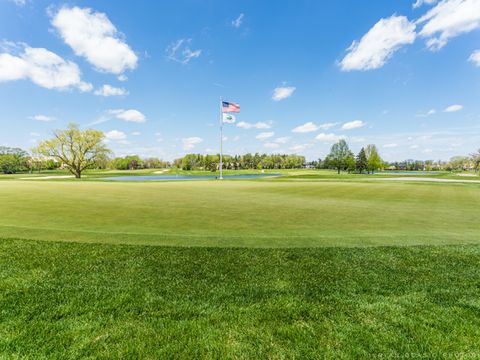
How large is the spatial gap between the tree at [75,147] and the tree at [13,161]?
2224 inches

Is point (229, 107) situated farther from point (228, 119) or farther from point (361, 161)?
point (361, 161)

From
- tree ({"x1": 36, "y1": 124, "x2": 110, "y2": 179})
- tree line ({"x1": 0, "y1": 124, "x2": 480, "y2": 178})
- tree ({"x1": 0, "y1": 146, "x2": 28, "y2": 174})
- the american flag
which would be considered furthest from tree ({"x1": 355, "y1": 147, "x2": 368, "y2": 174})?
tree ({"x1": 0, "y1": 146, "x2": 28, "y2": 174})

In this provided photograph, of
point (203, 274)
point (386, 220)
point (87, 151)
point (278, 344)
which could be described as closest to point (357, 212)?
point (386, 220)

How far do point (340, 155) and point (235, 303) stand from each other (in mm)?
91726

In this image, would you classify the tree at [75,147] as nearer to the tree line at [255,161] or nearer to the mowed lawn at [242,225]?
the mowed lawn at [242,225]

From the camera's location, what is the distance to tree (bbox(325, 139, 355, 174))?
83812 millimetres

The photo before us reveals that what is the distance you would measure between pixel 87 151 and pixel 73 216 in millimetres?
47392

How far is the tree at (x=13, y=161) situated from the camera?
8131 cm

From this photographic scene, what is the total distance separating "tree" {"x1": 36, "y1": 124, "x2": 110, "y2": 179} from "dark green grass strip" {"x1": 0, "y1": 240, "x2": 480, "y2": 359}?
1971 inches

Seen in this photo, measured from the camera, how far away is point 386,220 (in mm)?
8320

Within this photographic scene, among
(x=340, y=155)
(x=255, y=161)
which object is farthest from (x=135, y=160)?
(x=340, y=155)

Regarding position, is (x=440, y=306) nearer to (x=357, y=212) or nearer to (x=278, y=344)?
(x=278, y=344)

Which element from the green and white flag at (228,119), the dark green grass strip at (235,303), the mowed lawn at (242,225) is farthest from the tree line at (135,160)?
the dark green grass strip at (235,303)

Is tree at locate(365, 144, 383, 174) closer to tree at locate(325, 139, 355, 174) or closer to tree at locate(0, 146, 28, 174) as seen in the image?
tree at locate(325, 139, 355, 174)
